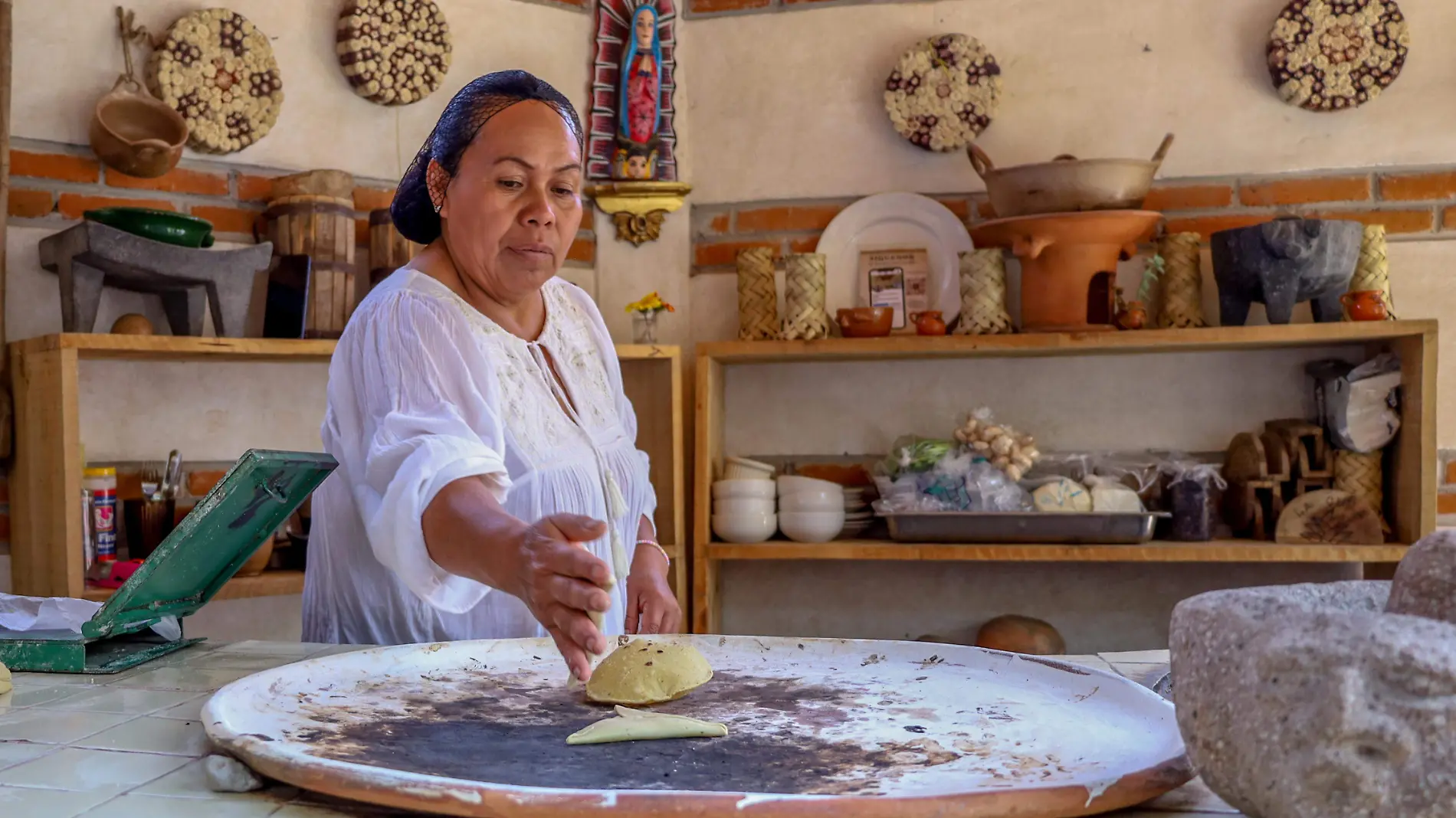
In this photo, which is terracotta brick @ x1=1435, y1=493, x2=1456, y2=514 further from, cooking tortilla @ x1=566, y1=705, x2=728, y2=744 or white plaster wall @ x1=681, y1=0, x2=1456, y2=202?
cooking tortilla @ x1=566, y1=705, x2=728, y2=744

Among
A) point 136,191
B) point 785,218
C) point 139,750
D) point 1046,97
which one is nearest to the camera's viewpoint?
point 139,750

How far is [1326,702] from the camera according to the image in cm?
62

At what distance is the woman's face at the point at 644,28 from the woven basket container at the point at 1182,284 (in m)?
1.58

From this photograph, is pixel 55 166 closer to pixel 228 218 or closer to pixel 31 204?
pixel 31 204

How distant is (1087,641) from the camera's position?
135 inches

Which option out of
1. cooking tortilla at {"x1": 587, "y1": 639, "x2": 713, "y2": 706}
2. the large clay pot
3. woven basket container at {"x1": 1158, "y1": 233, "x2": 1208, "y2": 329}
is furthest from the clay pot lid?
cooking tortilla at {"x1": 587, "y1": 639, "x2": 713, "y2": 706}

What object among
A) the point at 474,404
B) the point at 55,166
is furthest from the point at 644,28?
the point at 474,404

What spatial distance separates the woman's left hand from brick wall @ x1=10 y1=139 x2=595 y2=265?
67.4 inches

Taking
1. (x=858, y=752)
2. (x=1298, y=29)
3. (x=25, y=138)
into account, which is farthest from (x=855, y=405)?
(x=858, y=752)

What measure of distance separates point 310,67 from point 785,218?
139 cm

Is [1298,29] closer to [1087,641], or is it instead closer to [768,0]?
[768,0]

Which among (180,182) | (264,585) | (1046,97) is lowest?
(264,585)

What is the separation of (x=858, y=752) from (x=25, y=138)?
2.75m

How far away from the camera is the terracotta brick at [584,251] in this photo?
140 inches
